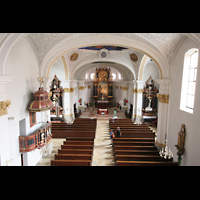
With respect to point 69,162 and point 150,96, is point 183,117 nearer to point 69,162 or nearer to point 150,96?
point 69,162

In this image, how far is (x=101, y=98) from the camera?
27.5 meters

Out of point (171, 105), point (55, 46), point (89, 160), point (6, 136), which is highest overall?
point (55, 46)

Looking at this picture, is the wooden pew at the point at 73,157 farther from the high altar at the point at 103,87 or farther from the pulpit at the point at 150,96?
the high altar at the point at 103,87

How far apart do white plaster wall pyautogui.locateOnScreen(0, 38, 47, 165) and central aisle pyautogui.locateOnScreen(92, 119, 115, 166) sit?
3.59 metres

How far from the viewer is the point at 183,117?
7324 millimetres

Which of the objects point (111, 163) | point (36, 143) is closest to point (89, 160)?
point (111, 163)

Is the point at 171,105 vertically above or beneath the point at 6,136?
above

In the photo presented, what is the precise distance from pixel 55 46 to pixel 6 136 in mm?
5328

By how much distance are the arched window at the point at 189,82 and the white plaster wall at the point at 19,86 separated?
24.6 ft

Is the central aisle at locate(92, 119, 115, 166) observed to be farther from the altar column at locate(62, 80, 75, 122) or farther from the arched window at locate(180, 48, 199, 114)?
the arched window at locate(180, 48, 199, 114)

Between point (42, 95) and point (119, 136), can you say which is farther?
point (119, 136)

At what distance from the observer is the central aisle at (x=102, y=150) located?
355 inches

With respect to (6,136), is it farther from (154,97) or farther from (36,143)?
(154,97)

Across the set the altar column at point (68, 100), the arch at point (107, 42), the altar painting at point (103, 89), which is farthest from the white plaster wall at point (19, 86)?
the altar painting at point (103, 89)
